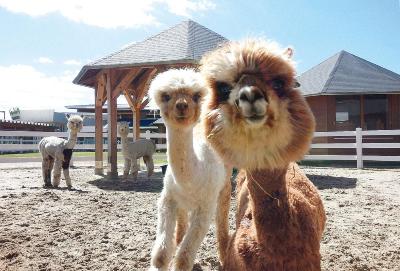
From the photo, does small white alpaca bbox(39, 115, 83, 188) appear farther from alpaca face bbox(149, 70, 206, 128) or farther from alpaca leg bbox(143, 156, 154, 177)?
alpaca face bbox(149, 70, 206, 128)

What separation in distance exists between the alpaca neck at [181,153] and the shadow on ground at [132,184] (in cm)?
513

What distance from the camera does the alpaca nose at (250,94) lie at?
52.4 inches

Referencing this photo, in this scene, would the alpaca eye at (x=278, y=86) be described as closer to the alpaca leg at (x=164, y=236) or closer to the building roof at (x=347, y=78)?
the alpaca leg at (x=164, y=236)

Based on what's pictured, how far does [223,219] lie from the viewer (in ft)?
11.5

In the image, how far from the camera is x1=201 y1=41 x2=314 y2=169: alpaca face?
1.39 meters

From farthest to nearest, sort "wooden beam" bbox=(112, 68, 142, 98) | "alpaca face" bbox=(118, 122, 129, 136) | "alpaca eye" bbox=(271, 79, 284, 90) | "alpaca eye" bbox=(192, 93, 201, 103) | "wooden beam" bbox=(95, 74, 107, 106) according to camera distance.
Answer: "wooden beam" bbox=(95, 74, 107, 106) → "wooden beam" bbox=(112, 68, 142, 98) → "alpaca face" bbox=(118, 122, 129, 136) → "alpaca eye" bbox=(192, 93, 201, 103) → "alpaca eye" bbox=(271, 79, 284, 90)

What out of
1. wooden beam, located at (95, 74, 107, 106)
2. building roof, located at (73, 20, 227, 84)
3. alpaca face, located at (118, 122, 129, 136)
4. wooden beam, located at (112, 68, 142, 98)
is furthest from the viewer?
wooden beam, located at (95, 74, 107, 106)

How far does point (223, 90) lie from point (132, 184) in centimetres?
820

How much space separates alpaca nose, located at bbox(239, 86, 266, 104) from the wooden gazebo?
821 centimetres

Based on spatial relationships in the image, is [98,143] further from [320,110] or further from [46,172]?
[320,110]

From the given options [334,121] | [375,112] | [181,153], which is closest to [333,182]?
[181,153]

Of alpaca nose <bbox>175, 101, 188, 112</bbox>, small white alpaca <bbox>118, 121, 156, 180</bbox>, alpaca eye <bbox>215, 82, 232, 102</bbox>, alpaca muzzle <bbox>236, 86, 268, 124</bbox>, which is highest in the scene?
alpaca nose <bbox>175, 101, 188, 112</bbox>

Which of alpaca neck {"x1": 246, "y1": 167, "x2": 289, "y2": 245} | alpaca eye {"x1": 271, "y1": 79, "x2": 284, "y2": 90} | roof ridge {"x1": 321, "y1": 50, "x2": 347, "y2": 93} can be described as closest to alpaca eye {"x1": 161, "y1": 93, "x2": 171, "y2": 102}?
alpaca neck {"x1": 246, "y1": 167, "x2": 289, "y2": 245}

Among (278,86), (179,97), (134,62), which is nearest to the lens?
(278,86)
